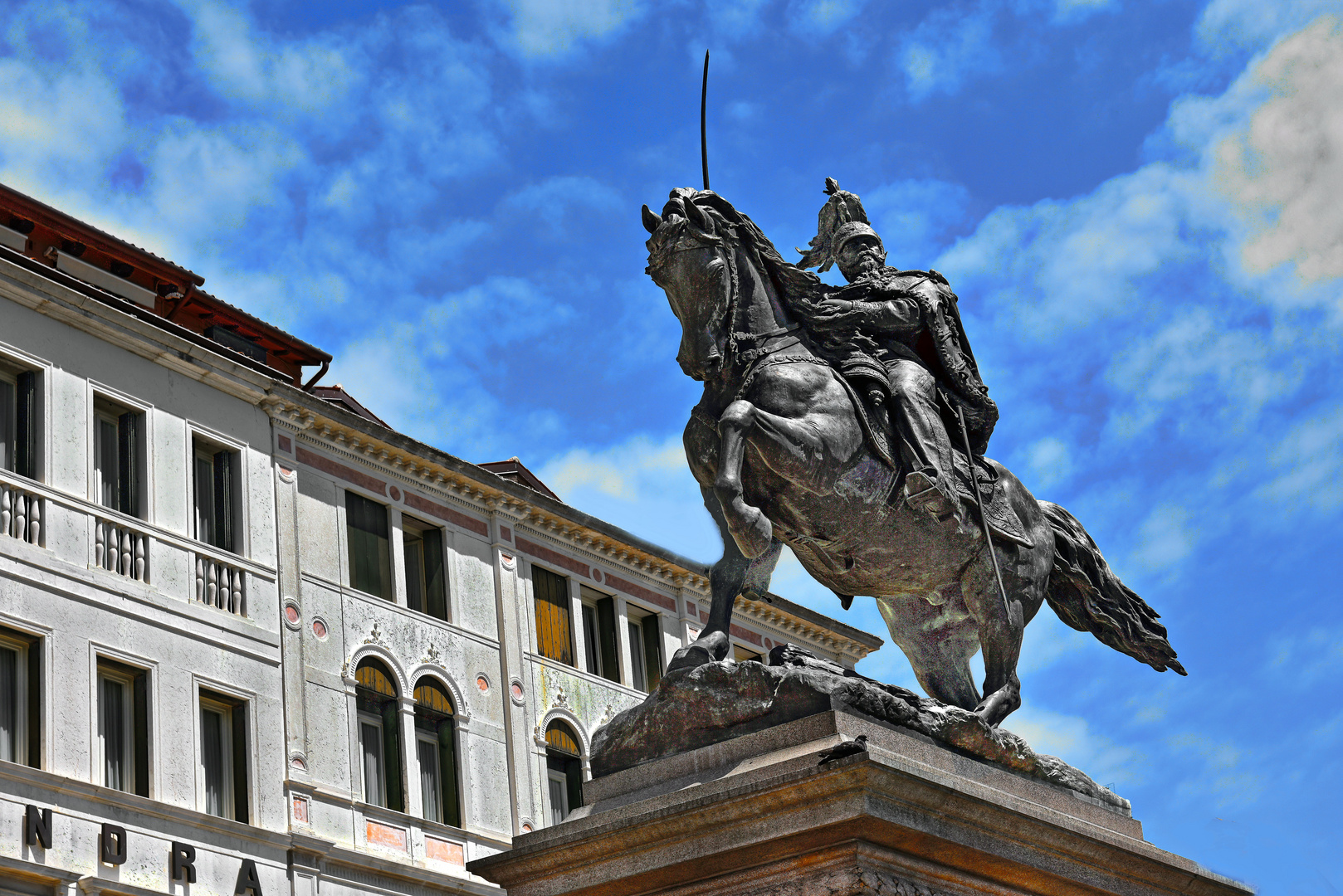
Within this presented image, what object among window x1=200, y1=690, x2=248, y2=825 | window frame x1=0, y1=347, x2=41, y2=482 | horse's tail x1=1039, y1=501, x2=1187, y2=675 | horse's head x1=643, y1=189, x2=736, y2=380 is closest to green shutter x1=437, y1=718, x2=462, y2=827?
window x1=200, y1=690, x2=248, y2=825

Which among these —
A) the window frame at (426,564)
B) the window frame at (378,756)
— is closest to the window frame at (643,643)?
the window frame at (426,564)

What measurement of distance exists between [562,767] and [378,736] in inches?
168

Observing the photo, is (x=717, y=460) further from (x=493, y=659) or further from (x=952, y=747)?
(x=493, y=659)

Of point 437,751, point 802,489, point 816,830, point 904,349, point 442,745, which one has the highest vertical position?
point 442,745

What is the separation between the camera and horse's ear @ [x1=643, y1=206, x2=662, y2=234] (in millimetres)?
7672

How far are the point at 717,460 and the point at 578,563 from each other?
25522 mm

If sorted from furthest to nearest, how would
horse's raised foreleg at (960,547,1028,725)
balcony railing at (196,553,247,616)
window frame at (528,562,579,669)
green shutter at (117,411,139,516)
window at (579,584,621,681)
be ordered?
1. window at (579,584,621,681)
2. window frame at (528,562,579,669)
3. balcony railing at (196,553,247,616)
4. green shutter at (117,411,139,516)
5. horse's raised foreleg at (960,547,1028,725)

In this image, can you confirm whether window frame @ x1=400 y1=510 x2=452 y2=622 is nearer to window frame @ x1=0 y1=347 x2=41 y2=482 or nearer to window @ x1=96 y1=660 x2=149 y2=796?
window @ x1=96 y1=660 x2=149 y2=796

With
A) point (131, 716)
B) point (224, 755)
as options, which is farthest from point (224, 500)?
point (131, 716)

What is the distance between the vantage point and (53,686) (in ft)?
73.3

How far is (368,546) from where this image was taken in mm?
29016

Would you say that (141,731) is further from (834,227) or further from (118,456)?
(834,227)

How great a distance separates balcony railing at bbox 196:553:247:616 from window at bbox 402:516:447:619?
382cm

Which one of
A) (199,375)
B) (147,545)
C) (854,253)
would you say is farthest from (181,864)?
(854,253)
